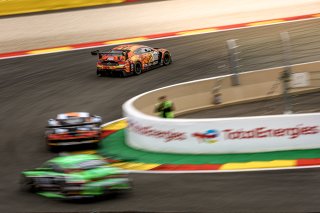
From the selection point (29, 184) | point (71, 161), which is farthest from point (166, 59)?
point (71, 161)

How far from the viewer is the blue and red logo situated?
19.2 metres

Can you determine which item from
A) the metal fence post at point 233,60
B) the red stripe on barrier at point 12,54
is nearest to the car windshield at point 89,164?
the metal fence post at point 233,60

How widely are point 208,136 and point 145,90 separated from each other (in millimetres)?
8443

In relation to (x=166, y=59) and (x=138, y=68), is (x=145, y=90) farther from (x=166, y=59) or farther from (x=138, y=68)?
(x=166, y=59)

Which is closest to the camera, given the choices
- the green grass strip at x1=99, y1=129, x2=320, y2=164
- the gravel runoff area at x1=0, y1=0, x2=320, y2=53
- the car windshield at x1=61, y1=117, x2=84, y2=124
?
the green grass strip at x1=99, y1=129, x2=320, y2=164

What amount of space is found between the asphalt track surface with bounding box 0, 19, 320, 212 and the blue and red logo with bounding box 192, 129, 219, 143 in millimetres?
1856

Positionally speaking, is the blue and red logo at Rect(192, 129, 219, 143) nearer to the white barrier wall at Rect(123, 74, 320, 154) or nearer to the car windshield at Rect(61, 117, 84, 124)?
the white barrier wall at Rect(123, 74, 320, 154)

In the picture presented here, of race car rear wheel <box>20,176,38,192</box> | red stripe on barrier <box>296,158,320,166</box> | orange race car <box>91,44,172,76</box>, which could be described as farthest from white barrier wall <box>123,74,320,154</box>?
orange race car <box>91,44,172,76</box>

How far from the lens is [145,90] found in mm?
27438

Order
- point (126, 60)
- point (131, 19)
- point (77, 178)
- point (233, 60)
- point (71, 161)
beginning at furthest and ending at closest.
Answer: point (131, 19)
point (126, 60)
point (233, 60)
point (71, 161)
point (77, 178)

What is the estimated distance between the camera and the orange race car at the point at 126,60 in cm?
2873

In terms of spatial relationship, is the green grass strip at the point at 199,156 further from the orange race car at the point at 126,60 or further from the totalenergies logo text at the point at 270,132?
the orange race car at the point at 126,60

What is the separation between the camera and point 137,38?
34.5 metres

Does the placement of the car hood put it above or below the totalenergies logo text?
above
